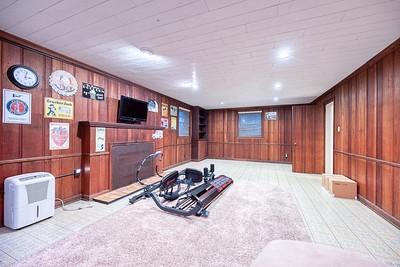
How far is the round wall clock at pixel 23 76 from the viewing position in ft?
7.77

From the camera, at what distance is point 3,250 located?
188 centimetres

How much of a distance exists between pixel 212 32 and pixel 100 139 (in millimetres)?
2848

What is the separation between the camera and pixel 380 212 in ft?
8.88

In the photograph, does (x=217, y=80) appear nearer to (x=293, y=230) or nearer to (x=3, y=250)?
(x=293, y=230)

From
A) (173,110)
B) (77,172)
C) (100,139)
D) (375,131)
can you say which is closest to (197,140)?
(173,110)

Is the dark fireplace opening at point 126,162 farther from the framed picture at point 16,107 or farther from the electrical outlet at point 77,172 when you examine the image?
the framed picture at point 16,107

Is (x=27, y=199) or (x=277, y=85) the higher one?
(x=277, y=85)

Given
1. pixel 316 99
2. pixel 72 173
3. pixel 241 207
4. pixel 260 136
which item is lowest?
pixel 241 207

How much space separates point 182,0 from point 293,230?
3.00m

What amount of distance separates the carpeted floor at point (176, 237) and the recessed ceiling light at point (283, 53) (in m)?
2.56

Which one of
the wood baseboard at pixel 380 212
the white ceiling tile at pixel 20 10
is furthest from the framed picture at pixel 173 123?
the wood baseboard at pixel 380 212

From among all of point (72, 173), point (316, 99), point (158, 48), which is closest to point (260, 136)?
point (316, 99)

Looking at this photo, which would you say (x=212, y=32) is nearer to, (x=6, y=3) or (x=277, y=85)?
(x=6, y=3)

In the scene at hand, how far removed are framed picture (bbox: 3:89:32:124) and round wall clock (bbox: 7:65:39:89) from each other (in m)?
0.13
